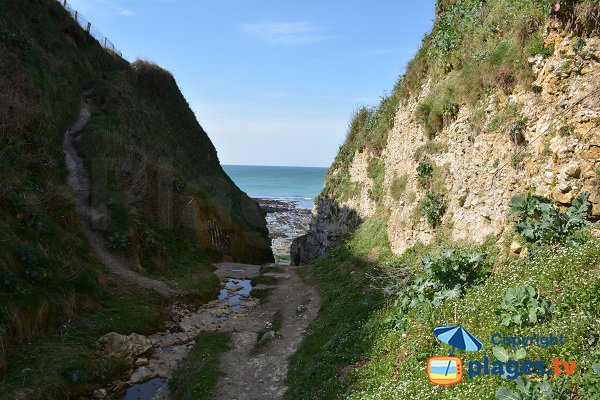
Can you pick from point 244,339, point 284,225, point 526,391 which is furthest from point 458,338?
point 284,225

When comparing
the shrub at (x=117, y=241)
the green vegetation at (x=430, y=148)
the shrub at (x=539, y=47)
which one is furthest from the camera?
the shrub at (x=117, y=241)

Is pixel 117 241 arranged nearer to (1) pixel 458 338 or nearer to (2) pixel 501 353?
(1) pixel 458 338

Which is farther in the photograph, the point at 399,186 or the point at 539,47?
the point at 399,186

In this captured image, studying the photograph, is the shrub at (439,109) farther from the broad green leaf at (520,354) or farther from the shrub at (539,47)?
the broad green leaf at (520,354)

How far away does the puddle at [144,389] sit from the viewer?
11461 millimetres

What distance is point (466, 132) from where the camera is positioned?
1317 cm

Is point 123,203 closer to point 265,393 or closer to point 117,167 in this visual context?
point 117,167

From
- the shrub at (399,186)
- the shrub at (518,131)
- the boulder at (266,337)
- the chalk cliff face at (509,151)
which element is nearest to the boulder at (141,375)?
the boulder at (266,337)

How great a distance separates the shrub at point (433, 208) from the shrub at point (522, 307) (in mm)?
6724

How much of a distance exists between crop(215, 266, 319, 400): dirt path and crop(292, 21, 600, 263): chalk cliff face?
18.1 ft

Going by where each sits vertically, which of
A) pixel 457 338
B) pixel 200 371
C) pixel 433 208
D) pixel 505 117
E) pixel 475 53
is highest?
pixel 475 53

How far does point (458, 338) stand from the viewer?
7523 millimetres

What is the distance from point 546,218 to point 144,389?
1236 centimetres

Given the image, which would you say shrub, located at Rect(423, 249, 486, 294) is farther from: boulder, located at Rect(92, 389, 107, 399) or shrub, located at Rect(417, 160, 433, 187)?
boulder, located at Rect(92, 389, 107, 399)
